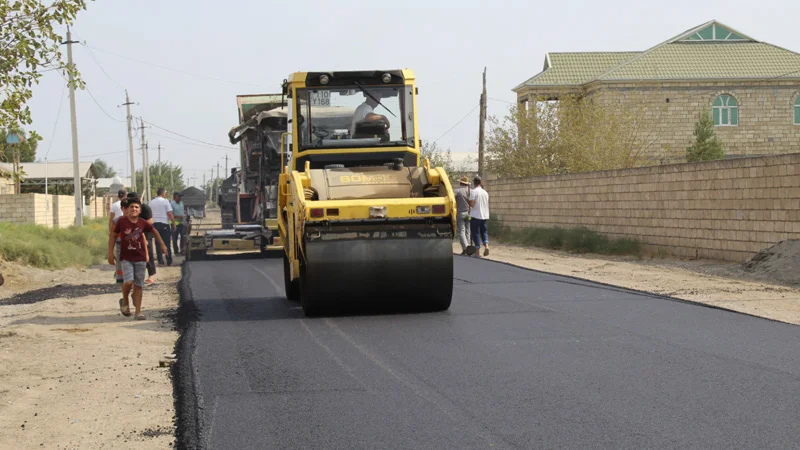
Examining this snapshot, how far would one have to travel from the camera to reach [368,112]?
44.0 ft

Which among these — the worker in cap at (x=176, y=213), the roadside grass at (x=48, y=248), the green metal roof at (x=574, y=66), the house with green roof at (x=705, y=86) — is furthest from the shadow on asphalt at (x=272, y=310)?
the green metal roof at (x=574, y=66)

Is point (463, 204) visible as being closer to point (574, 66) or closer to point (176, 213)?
point (176, 213)

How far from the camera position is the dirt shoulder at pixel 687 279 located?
12398 mm

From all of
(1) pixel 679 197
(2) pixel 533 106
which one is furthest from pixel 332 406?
(2) pixel 533 106

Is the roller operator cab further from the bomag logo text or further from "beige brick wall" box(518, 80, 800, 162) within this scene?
"beige brick wall" box(518, 80, 800, 162)

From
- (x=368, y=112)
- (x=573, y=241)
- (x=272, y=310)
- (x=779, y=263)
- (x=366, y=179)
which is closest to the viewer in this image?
(x=366, y=179)

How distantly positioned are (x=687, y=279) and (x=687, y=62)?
38.2 meters

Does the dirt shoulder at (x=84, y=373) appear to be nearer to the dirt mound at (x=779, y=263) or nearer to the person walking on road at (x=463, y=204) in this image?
the person walking on road at (x=463, y=204)

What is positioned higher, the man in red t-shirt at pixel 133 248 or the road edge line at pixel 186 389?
the man in red t-shirt at pixel 133 248

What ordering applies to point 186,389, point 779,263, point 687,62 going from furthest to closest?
1. point 687,62
2. point 779,263
3. point 186,389

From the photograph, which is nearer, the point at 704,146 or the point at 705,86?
the point at 704,146

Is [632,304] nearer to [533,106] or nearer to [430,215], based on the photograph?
[430,215]

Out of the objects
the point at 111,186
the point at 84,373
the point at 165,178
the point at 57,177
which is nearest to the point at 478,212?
the point at 84,373

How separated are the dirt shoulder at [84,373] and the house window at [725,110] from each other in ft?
134
